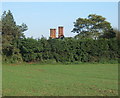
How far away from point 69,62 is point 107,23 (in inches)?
999

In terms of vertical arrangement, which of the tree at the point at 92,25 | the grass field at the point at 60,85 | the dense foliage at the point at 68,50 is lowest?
Answer: the grass field at the point at 60,85

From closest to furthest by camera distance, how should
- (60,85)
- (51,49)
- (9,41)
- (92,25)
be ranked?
(60,85) → (9,41) → (51,49) → (92,25)

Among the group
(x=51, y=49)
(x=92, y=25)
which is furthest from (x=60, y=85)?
(x=92, y=25)

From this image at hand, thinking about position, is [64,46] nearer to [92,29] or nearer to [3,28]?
[3,28]

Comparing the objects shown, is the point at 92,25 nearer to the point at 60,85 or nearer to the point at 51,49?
the point at 51,49

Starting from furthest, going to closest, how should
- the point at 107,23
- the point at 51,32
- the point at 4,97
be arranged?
the point at 107,23, the point at 51,32, the point at 4,97

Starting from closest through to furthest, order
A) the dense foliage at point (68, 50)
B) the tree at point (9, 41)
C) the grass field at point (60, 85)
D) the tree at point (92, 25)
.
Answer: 1. the grass field at point (60, 85)
2. the tree at point (9, 41)
3. the dense foliage at point (68, 50)
4. the tree at point (92, 25)

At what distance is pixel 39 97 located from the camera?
7527mm

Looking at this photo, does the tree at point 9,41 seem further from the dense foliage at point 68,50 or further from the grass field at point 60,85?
the grass field at point 60,85

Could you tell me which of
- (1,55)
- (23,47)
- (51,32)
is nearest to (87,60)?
(23,47)

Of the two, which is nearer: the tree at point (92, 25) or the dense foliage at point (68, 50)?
the dense foliage at point (68, 50)

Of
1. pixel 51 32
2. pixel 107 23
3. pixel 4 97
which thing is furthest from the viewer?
pixel 107 23

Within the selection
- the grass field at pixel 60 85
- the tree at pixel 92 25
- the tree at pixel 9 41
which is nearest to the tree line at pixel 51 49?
the tree at pixel 9 41

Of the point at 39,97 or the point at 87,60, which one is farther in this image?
the point at 87,60
